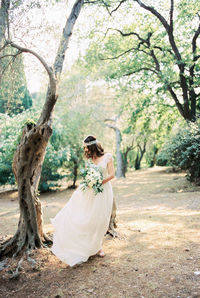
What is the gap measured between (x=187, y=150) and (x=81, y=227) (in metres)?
10.2

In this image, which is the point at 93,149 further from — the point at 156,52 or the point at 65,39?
the point at 156,52

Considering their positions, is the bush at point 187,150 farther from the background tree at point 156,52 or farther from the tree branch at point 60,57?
the tree branch at point 60,57

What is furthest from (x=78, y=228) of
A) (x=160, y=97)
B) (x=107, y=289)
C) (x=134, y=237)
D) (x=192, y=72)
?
(x=160, y=97)

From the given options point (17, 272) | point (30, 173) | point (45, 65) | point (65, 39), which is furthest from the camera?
point (65, 39)

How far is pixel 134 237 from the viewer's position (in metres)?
5.74

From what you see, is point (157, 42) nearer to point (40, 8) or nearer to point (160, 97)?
point (160, 97)

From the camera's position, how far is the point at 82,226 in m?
4.71

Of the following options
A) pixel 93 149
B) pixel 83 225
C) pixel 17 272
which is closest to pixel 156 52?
pixel 93 149

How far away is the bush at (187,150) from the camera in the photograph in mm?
13312

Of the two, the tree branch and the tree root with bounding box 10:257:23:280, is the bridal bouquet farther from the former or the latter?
the tree root with bounding box 10:257:23:280

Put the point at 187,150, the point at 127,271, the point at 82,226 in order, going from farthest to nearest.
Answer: the point at 187,150
the point at 82,226
the point at 127,271

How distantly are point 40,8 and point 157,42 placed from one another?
443 inches

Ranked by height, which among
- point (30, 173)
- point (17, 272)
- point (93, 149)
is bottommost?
point (17, 272)

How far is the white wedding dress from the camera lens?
15.1 ft
